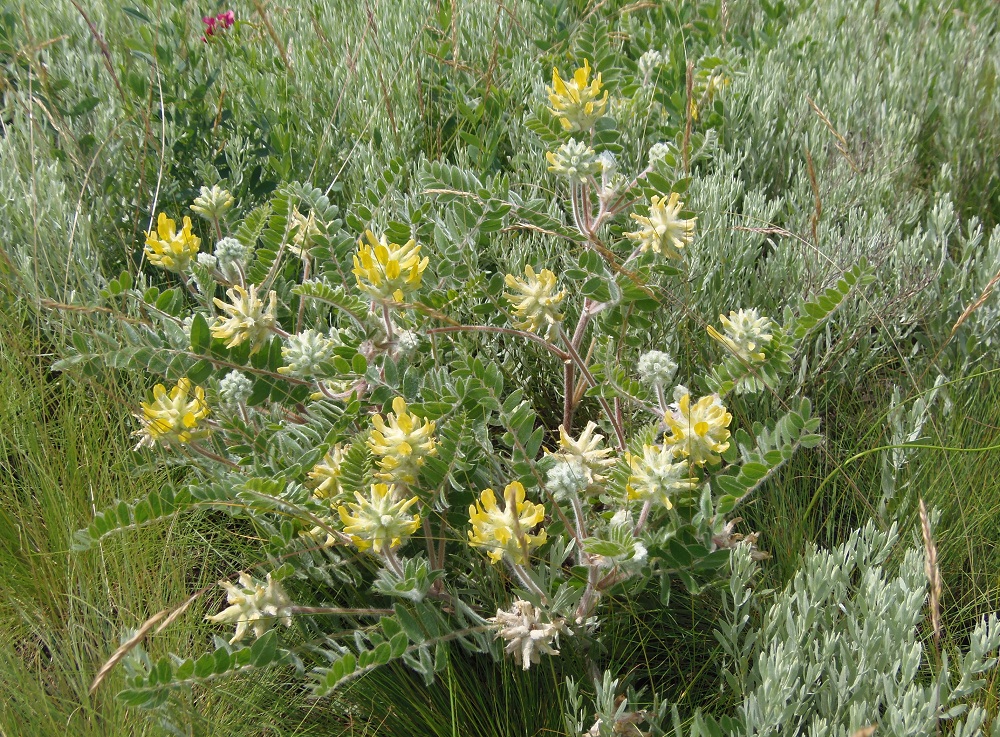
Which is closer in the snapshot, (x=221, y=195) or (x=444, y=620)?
(x=444, y=620)

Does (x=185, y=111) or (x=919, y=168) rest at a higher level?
(x=185, y=111)

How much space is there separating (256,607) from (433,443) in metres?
0.36

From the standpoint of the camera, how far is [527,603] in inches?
50.9

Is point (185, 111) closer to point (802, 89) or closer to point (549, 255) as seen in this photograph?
point (549, 255)

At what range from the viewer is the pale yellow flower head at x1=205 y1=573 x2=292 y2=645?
1297 millimetres

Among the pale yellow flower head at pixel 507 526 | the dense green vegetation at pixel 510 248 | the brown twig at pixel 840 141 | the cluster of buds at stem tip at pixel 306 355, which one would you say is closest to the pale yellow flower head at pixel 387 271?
the cluster of buds at stem tip at pixel 306 355

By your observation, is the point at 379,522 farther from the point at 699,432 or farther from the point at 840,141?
the point at 840,141

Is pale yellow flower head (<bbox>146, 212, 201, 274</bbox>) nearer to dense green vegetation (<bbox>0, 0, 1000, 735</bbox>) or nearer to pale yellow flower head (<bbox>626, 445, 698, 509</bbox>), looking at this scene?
dense green vegetation (<bbox>0, 0, 1000, 735</bbox>)

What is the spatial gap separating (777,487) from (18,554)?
1439 millimetres

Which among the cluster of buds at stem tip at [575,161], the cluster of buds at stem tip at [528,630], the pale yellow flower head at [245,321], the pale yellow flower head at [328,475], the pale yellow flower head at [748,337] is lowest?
the cluster of buds at stem tip at [528,630]

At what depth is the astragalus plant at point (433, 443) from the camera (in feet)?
4.19

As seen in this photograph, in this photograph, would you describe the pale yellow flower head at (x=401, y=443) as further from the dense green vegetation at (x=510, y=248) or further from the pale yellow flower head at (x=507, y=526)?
the dense green vegetation at (x=510, y=248)

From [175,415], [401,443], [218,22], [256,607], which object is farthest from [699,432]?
[218,22]

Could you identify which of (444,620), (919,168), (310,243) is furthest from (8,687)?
(919,168)
